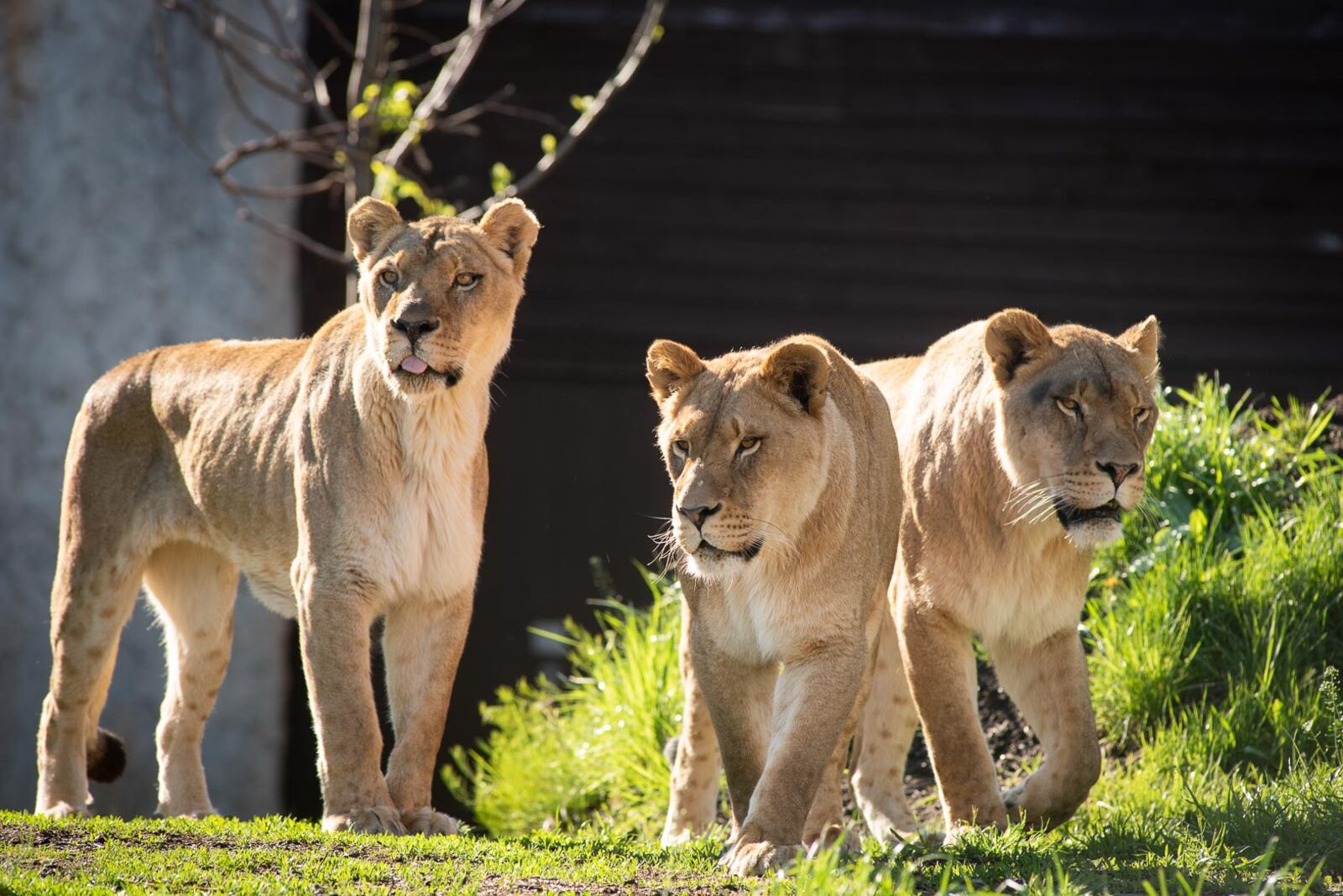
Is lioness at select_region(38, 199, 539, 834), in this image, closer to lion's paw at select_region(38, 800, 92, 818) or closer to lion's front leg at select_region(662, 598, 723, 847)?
lion's paw at select_region(38, 800, 92, 818)

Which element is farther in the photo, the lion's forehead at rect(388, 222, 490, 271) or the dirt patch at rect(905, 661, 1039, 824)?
the dirt patch at rect(905, 661, 1039, 824)

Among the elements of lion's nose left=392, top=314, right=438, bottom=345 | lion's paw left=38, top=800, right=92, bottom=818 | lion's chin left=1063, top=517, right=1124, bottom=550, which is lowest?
lion's paw left=38, top=800, right=92, bottom=818

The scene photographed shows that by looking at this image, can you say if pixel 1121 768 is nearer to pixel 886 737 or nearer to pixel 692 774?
pixel 886 737

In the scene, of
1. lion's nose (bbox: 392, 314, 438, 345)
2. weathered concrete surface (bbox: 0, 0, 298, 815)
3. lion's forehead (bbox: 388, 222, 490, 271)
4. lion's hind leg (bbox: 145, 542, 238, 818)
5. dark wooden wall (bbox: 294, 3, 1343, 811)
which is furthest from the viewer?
weathered concrete surface (bbox: 0, 0, 298, 815)

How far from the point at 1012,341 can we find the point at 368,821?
231 cm

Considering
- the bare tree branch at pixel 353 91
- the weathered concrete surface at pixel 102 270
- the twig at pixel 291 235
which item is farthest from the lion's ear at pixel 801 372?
the weathered concrete surface at pixel 102 270

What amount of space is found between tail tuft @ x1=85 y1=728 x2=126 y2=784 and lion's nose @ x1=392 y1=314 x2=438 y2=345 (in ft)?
7.17

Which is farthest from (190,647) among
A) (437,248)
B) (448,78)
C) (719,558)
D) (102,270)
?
(102,270)

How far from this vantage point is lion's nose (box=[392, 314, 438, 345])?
4.63m

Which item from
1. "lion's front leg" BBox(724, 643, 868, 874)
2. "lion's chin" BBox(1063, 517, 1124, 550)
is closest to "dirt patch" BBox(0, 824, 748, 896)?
"lion's front leg" BBox(724, 643, 868, 874)

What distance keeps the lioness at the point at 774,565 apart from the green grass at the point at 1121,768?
9.6 inches

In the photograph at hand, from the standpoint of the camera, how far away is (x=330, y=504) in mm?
4832

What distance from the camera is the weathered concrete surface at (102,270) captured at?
9.14m

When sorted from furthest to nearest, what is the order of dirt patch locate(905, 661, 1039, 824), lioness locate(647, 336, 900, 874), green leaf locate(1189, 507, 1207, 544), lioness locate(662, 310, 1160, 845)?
1. green leaf locate(1189, 507, 1207, 544)
2. dirt patch locate(905, 661, 1039, 824)
3. lioness locate(662, 310, 1160, 845)
4. lioness locate(647, 336, 900, 874)
